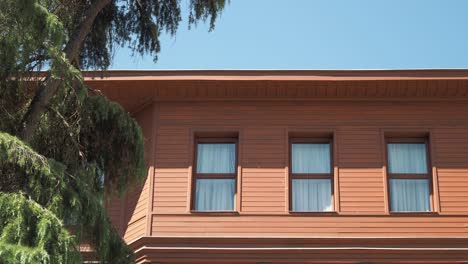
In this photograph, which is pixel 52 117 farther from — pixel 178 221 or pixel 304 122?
pixel 304 122

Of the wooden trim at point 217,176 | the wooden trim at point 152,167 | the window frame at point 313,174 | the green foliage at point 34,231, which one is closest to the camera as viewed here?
the green foliage at point 34,231

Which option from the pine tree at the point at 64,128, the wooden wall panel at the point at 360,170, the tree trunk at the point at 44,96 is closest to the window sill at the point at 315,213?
the wooden wall panel at the point at 360,170

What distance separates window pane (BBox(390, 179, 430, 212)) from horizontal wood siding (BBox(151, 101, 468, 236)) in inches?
13.5

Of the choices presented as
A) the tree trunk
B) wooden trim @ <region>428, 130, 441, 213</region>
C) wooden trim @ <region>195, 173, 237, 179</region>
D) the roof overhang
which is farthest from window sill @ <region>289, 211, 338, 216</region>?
the tree trunk

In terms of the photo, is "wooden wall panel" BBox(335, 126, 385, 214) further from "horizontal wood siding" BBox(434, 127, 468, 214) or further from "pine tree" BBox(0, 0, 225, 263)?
"pine tree" BBox(0, 0, 225, 263)

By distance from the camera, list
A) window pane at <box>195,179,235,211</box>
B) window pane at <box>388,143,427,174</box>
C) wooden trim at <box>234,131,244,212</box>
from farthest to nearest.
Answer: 1. window pane at <box>388,143,427,174</box>
2. window pane at <box>195,179,235,211</box>
3. wooden trim at <box>234,131,244,212</box>

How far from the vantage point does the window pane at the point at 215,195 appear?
1688 centimetres

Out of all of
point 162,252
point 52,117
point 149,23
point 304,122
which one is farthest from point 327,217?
point 52,117

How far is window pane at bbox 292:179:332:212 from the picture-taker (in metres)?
16.8

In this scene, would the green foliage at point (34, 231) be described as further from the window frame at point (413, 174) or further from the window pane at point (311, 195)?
the window frame at point (413, 174)

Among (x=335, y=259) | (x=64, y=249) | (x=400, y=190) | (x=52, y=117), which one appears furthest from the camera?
(x=400, y=190)

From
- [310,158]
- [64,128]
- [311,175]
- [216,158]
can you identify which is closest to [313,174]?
[311,175]

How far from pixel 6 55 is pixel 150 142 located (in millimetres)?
6976

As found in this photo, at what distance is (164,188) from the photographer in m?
16.9
